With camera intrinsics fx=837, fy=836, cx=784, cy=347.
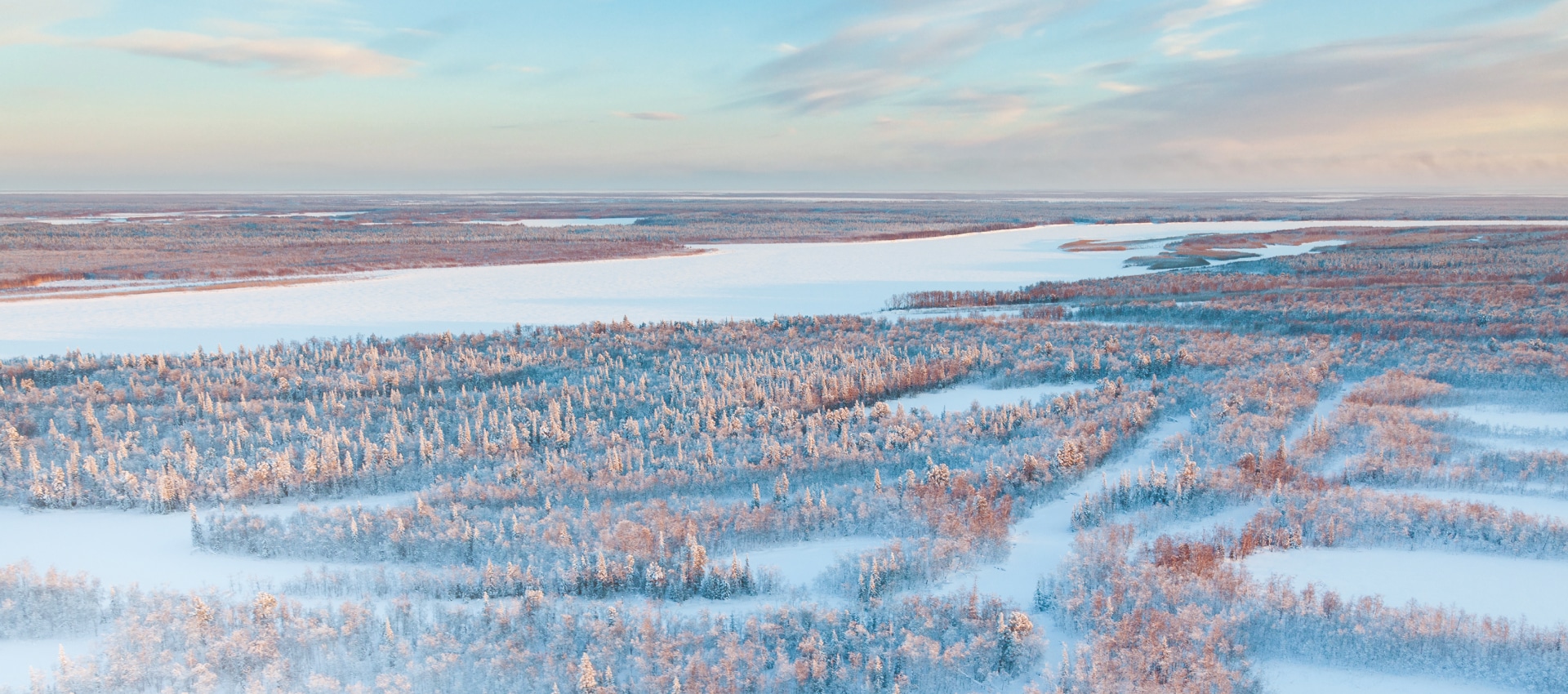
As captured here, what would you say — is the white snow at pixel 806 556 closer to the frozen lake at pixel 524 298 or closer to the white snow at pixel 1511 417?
the white snow at pixel 1511 417

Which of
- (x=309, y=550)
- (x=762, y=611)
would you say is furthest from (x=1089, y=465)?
(x=309, y=550)

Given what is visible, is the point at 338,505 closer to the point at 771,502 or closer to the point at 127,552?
the point at 127,552

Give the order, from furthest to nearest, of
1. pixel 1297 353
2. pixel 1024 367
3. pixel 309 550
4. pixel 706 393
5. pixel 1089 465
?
pixel 1297 353
pixel 1024 367
pixel 706 393
pixel 1089 465
pixel 309 550

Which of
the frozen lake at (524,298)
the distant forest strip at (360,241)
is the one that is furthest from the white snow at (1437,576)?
the distant forest strip at (360,241)

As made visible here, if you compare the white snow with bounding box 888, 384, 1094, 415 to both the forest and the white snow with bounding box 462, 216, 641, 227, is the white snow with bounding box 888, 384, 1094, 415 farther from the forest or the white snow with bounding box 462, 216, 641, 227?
the white snow with bounding box 462, 216, 641, 227

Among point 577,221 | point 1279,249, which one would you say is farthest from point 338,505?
point 577,221

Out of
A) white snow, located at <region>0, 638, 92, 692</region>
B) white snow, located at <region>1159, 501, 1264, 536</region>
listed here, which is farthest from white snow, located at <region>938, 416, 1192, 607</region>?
white snow, located at <region>0, 638, 92, 692</region>

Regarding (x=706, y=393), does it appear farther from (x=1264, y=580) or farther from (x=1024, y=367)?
(x=1264, y=580)
